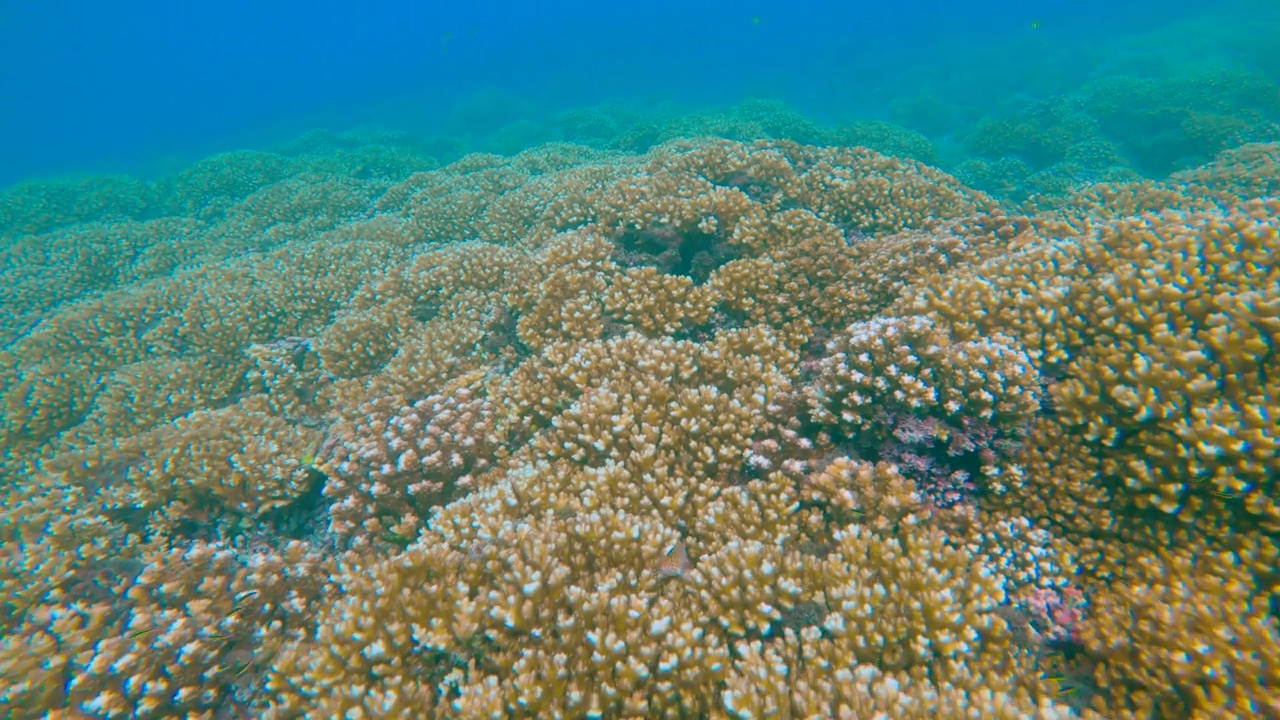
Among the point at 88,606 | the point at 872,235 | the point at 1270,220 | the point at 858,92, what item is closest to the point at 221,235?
the point at 88,606

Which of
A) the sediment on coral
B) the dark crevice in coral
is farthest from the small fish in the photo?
the dark crevice in coral

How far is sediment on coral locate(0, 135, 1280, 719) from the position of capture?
3.89 metres

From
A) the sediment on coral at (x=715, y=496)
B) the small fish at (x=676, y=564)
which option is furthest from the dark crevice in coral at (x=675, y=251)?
the small fish at (x=676, y=564)

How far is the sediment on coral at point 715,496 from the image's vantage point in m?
3.89

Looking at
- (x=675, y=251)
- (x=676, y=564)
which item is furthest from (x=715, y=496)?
(x=675, y=251)

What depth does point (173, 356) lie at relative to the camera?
10.9 m

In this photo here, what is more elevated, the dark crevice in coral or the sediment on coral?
the dark crevice in coral

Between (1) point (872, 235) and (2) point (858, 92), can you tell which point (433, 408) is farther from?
(2) point (858, 92)

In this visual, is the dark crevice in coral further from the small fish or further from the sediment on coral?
the small fish

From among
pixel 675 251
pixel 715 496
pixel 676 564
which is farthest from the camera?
pixel 675 251

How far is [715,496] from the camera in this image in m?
5.44

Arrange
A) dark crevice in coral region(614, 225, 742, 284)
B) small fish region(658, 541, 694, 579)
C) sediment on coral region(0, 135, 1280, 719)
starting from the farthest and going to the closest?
dark crevice in coral region(614, 225, 742, 284), small fish region(658, 541, 694, 579), sediment on coral region(0, 135, 1280, 719)

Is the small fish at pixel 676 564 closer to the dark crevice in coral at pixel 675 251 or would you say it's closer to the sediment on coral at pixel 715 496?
the sediment on coral at pixel 715 496

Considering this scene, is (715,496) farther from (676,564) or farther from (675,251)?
(675,251)
